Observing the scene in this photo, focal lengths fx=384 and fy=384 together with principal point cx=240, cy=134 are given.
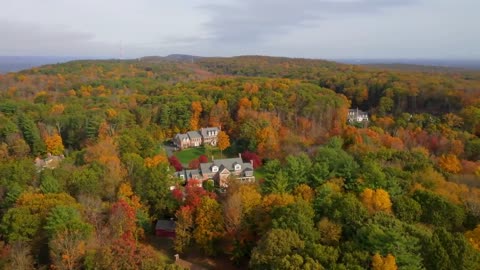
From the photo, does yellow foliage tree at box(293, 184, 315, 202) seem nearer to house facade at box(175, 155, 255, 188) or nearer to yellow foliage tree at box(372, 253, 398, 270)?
yellow foliage tree at box(372, 253, 398, 270)

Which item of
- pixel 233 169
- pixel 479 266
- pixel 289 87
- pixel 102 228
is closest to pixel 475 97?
pixel 289 87

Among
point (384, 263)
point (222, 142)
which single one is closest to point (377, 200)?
point (384, 263)

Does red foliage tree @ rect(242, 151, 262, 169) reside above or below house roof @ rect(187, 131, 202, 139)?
below

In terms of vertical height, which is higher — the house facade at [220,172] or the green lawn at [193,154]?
the house facade at [220,172]

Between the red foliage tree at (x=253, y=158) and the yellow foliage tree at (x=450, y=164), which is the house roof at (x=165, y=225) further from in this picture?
the yellow foliage tree at (x=450, y=164)

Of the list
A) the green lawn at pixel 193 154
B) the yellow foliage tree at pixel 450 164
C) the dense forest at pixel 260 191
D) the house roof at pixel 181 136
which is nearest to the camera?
the dense forest at pixel 260 191

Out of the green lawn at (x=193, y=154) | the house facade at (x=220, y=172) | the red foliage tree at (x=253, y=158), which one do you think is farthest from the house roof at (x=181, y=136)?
the house facade at (x=220, y=172)

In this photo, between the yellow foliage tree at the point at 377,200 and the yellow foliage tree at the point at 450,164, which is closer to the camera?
the yellow foliage tree at the point at 377,200

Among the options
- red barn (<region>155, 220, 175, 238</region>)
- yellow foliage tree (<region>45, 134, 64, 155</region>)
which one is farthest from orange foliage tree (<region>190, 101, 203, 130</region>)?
red barn (<region>155, 220, 175, 238</region>)
